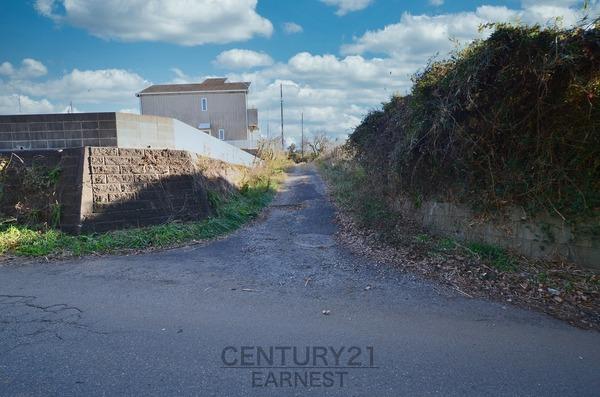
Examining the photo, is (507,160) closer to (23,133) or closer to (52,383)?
(52,383)

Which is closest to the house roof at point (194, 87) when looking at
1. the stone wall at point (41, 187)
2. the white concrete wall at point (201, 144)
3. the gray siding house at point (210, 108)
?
the gray siding house at point (210, 108)

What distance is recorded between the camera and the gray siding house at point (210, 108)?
32594 mm

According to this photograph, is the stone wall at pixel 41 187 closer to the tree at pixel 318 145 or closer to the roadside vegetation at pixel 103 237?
the roadside vegetation at pixel 103 237

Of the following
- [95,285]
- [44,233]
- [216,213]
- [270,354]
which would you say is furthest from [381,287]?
[44,233]

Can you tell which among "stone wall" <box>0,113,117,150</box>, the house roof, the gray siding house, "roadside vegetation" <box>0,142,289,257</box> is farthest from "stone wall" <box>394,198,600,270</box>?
the house roof

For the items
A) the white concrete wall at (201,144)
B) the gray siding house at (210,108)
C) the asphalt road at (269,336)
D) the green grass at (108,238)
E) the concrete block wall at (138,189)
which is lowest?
the asphalt road at (269,336)

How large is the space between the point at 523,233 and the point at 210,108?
3136cm

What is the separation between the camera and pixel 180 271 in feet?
18.8

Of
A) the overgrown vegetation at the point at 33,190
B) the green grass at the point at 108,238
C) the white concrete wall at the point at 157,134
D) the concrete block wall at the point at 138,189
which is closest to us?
the green grass at the point at 108,238

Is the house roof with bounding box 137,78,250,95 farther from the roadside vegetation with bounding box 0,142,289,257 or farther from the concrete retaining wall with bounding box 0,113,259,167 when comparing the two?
the roadside vegetation with bounding box 0,142,289,257

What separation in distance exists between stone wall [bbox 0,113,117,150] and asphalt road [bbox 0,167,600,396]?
386 cm

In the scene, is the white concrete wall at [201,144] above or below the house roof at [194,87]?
below

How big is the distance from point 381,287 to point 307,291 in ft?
3.46

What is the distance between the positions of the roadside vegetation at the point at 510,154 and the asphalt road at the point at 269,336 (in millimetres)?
754
